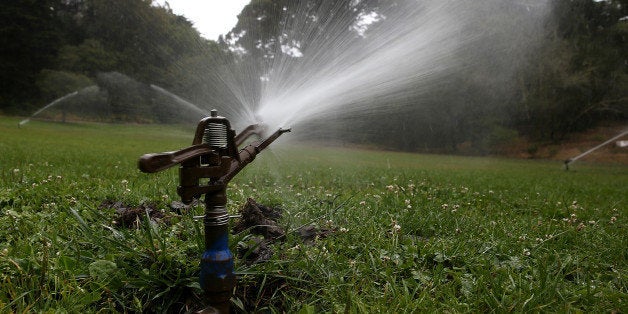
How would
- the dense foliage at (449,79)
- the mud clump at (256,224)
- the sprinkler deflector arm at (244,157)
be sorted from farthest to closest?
1. the dense foliage at (449,79)
2. the mud clump at (256,224)
3. the sprinkler deflector arm at (244,157)

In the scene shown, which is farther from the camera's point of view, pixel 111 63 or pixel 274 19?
pixel 111 63

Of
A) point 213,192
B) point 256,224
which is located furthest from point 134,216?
point 213,192

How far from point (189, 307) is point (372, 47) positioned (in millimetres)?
3798

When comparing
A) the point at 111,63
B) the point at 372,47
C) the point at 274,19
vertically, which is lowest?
the point at 372,47

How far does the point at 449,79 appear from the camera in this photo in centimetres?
2100

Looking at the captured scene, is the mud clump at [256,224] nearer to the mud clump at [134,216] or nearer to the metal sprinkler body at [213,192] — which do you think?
the mud clump at [134,216]

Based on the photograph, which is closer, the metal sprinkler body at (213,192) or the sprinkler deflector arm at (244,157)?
the metal sprinkler body at (213,192)

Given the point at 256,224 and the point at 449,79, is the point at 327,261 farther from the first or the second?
the point at 449,79

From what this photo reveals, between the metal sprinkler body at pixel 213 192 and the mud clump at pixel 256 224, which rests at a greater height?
the metal sprinkler body at pixel 213 192

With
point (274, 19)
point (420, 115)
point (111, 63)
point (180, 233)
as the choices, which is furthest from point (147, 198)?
point (111, 63)

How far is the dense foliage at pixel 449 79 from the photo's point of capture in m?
22.9

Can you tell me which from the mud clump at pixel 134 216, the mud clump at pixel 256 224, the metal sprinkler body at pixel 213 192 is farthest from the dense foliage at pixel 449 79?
the metal sprinkler body at pixel 213 192

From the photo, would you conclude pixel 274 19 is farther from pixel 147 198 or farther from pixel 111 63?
pixel 111 63

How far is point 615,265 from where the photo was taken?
8.23 ft
